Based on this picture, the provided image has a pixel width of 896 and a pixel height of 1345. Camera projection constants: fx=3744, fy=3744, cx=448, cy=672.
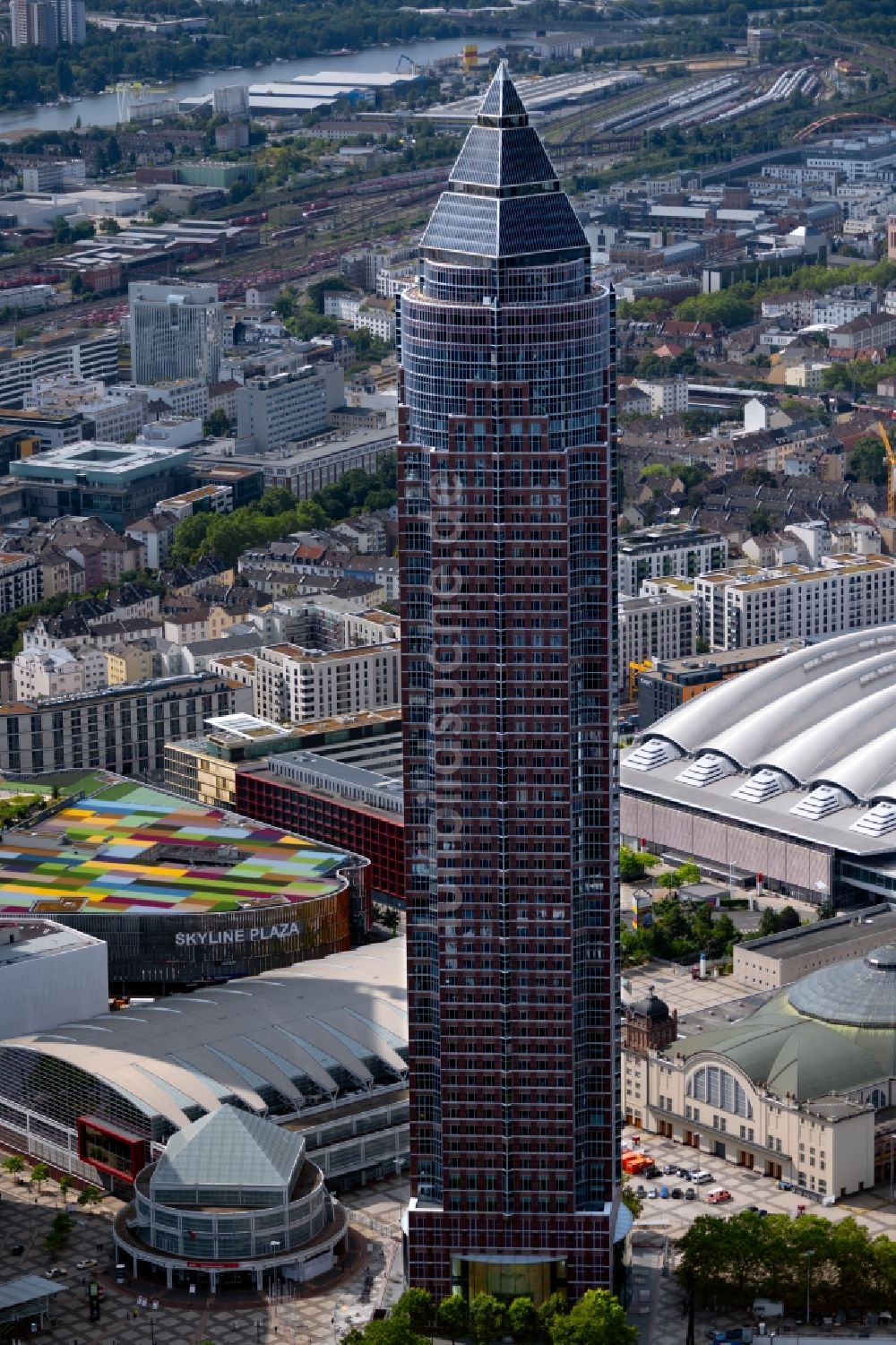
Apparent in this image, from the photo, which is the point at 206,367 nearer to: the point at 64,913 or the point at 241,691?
the point at 241,691

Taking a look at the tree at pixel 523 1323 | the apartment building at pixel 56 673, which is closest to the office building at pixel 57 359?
the apartment building at pixel 56 673

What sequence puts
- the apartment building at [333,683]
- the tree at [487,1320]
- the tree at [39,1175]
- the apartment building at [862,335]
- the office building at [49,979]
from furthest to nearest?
the apartment building at [862,335]
the apartment building at [333,683]
the office building at [49,979]
the tree at [39,1175]
the tree at [487,1320]

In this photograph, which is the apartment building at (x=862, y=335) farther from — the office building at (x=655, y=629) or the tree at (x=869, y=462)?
the office building at (x=655, y=629)

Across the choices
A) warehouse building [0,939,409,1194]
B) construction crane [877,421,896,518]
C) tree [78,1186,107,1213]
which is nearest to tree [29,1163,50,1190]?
warehouse building [0,939,409,1194]

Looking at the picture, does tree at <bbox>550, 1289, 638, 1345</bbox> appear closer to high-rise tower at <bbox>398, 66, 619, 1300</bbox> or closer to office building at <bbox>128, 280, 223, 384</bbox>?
high-rise tower at <bbox>398, 66, 619, 1300</bbox>

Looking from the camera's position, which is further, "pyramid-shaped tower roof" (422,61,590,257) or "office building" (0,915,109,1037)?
"office building" (0,915,109,1037)

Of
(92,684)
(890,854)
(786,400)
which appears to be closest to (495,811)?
(890,854)
